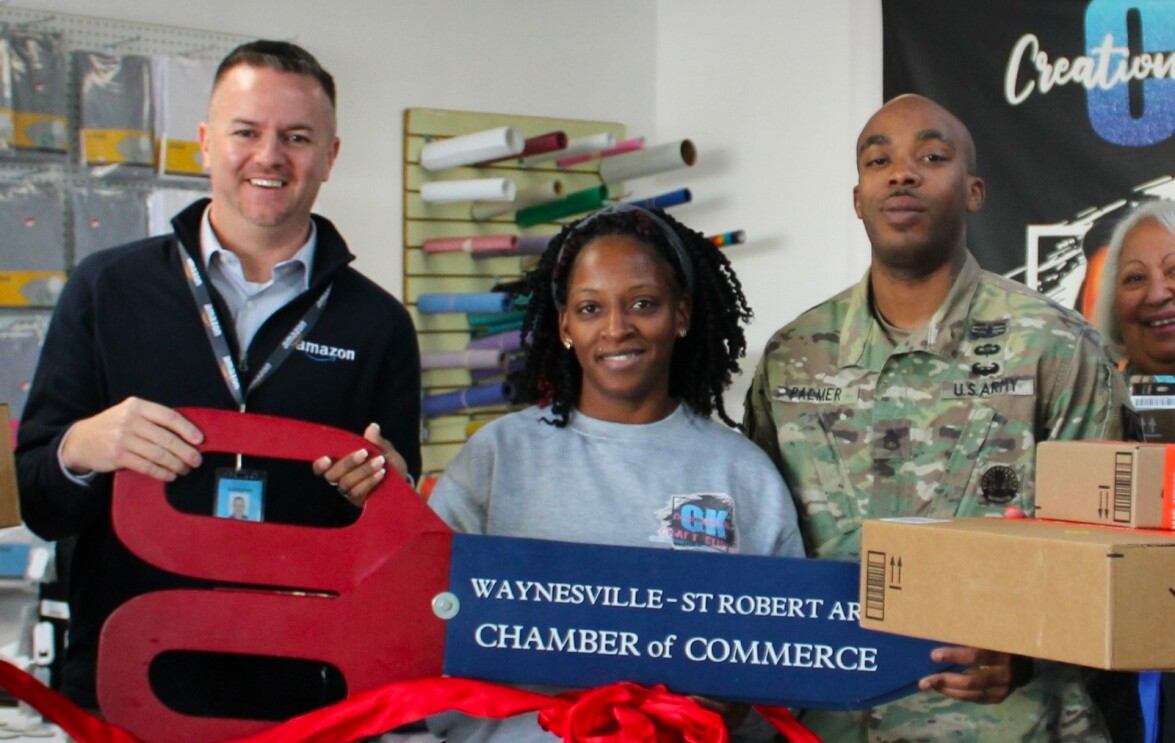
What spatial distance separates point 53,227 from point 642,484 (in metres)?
2.68

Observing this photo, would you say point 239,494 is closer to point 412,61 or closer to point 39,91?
point 39,91

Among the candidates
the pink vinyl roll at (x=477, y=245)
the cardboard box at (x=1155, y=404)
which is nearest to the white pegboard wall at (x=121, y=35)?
the pink vinyl roll at (x=477, y=245)

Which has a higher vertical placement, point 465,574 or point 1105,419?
point 1105,419

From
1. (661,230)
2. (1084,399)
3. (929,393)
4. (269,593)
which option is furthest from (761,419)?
(269,593)

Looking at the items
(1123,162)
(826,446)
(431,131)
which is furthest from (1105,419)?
(431,131)

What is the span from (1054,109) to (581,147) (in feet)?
5.67

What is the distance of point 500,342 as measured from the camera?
4.66m

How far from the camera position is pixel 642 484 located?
6.93 ft

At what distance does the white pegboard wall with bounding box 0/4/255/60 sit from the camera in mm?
4020

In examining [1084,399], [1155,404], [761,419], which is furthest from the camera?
[1155,404]

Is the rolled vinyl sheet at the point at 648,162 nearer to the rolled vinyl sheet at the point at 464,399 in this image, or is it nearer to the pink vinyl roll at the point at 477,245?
the pink vinyl roll at the point at 477,245

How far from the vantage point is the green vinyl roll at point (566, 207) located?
4.66 meters

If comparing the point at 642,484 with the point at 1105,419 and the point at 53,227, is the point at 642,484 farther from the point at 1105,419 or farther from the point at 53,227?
the point at 53,227

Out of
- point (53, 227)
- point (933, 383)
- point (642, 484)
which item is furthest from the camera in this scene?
point (53, 227)
